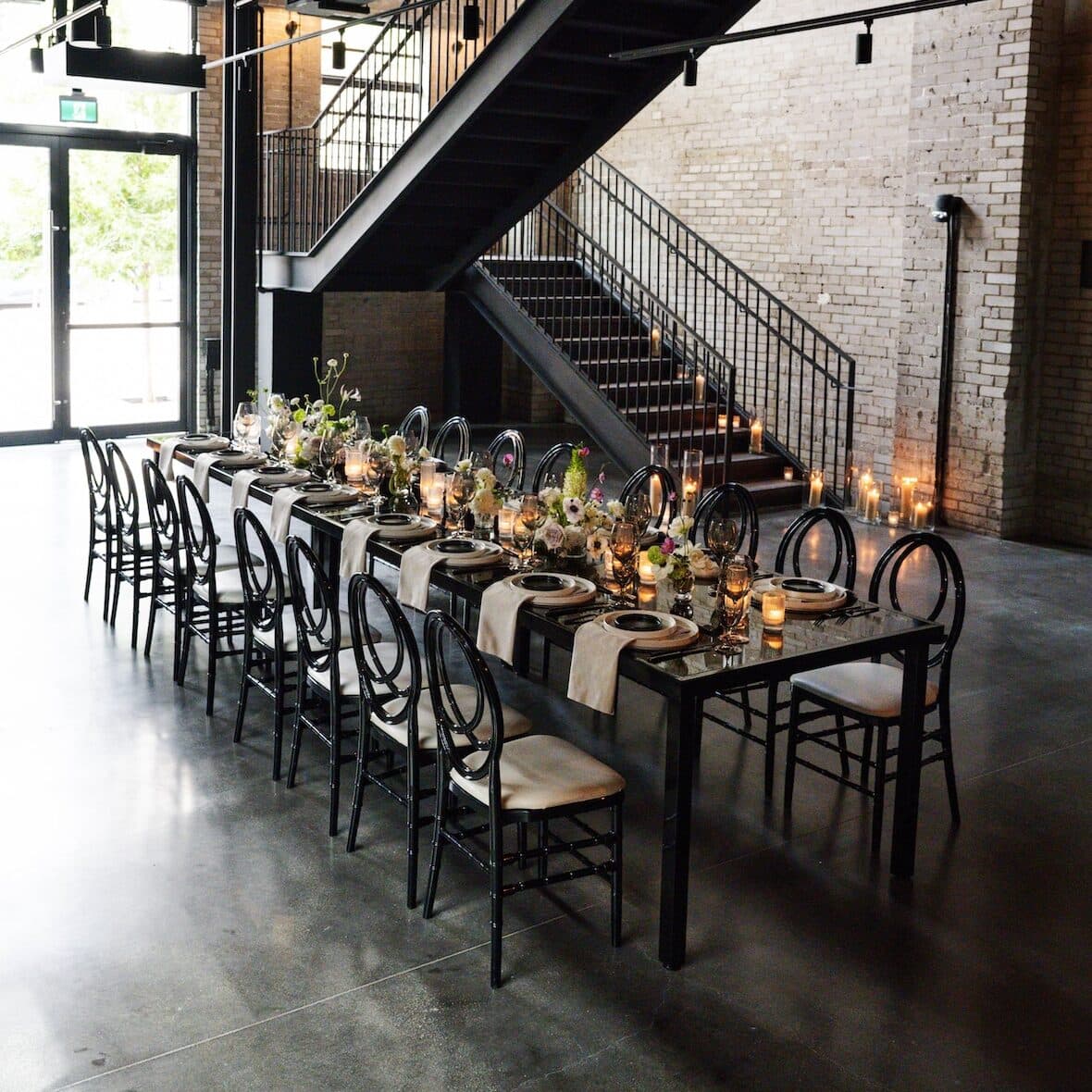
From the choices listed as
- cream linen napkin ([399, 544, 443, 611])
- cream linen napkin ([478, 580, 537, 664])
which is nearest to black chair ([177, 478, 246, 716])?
cream linen napkin ([399, 544, 443, 611])

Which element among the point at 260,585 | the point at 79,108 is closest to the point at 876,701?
the point at 260,585

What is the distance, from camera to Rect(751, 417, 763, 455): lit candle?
37.0 ft

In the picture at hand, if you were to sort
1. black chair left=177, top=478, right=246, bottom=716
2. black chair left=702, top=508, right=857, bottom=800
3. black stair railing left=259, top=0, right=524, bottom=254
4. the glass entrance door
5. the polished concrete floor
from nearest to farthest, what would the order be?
the polished concrete floor → black chair left=702, top=508, right=857, bottom=800 → black chair left=177, top=478, right=246, bottom=716 → black stair railing left=259, top=0, right=524, bottom=254 → the glass entrance door

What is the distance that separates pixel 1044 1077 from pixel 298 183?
12.2 metres

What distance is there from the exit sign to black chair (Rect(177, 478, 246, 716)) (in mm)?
7408

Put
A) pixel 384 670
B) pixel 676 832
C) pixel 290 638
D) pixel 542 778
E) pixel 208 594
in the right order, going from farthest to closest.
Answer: pixel 208 594
pixel 290 638
pixel 384 670
pixel 542 778
pixel 676 832

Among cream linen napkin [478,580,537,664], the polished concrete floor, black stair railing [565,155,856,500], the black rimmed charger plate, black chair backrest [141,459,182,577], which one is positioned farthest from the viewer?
black stair railing [565,155,856,500]

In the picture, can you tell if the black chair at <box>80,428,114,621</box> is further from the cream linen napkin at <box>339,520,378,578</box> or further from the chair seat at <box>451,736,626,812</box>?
the chair seat at <box>451,736,626,812</box>

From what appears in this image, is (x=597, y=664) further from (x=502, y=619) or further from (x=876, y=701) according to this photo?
(x=876, y=701)

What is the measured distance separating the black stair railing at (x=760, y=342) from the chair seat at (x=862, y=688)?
5820 millimetres

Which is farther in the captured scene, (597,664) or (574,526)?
(574,526)

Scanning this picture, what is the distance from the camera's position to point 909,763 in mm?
4250

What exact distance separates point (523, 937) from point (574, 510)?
60.6 inches

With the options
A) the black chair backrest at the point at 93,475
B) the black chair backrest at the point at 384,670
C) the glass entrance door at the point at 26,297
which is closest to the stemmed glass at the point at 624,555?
the black chair backrest at the point at 384,670
